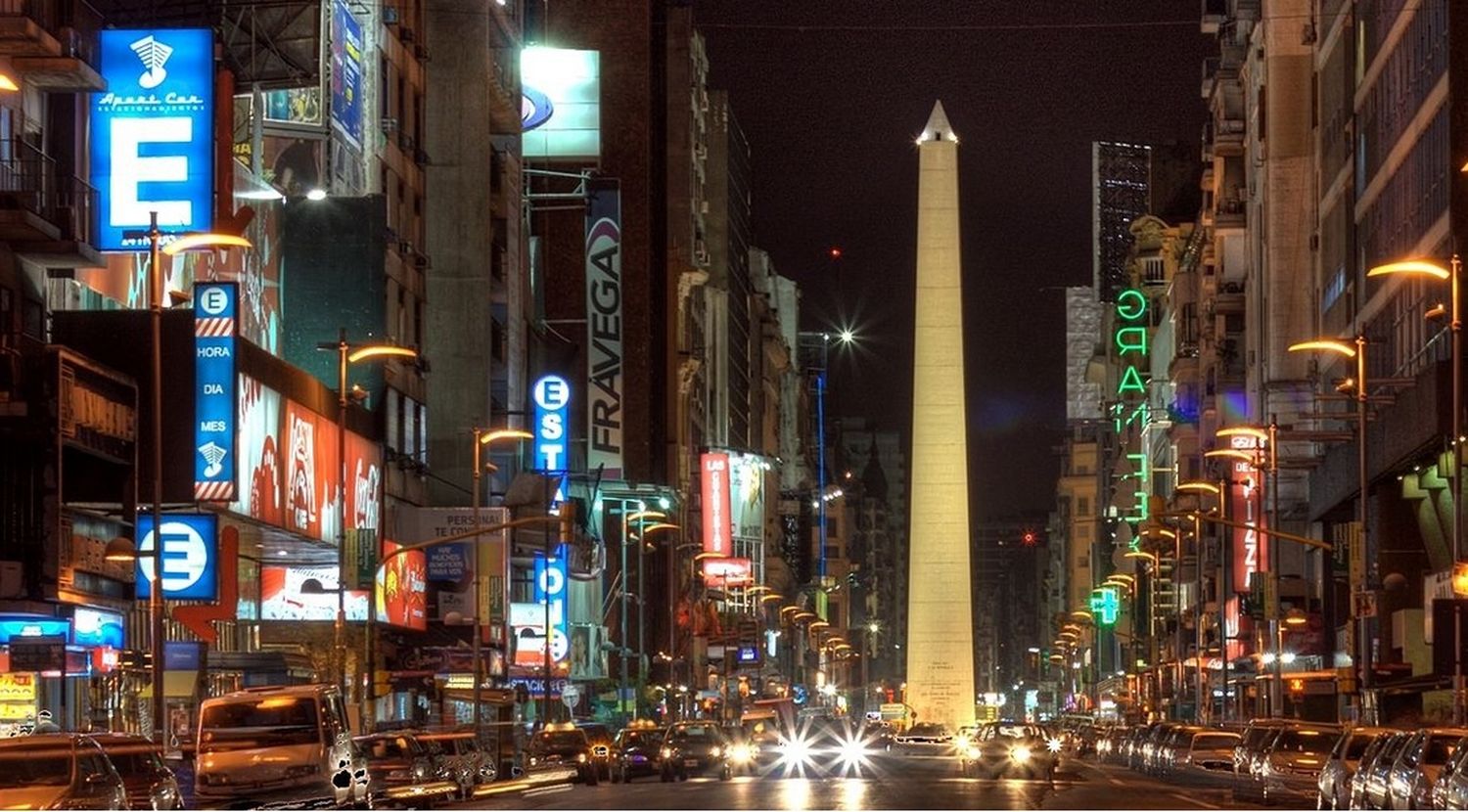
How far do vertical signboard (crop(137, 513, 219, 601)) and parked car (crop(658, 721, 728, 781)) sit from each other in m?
17.4

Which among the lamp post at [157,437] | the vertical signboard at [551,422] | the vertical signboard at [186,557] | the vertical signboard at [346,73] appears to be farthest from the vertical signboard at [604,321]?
the lamp post at [157,437]

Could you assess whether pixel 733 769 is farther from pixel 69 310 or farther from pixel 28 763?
pixel 28 763

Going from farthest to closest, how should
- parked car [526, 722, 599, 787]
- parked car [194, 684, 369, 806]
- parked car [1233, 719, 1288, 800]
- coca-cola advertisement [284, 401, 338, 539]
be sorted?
A: parked car [526, 722, 599, 787] < coca-cola advertisement [284, 401, 338, 539] < parked car [1233, 719, 1288, 800] < parked car [194, 684, 369, 806]

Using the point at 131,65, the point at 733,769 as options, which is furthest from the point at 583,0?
the point at 131,65

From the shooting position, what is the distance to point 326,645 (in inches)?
2753

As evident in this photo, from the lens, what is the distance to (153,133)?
2085 inches

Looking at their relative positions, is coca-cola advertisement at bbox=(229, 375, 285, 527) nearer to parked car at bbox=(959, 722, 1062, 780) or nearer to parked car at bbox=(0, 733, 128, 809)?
parked car at bbox=(959, 722, 1062, 780)

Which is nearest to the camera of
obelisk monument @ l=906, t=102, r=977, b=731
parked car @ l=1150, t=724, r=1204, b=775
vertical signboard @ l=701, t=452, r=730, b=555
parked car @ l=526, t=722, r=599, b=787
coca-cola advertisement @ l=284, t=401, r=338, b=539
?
coca-cola advertisement @ l=284, t=401, r=338, b=539

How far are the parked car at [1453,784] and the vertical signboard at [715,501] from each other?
129625mm

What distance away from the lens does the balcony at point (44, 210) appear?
1850 inches

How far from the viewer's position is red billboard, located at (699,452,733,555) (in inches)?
6363

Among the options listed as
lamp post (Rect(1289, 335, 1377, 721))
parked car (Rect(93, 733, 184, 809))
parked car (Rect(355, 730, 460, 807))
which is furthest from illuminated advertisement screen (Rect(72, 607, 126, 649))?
lamp post (Rect(1289, 335, 1377, 721))

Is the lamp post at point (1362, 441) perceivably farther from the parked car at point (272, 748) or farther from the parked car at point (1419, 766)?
the parked car at point (272, 748)

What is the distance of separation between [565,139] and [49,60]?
71.6m
